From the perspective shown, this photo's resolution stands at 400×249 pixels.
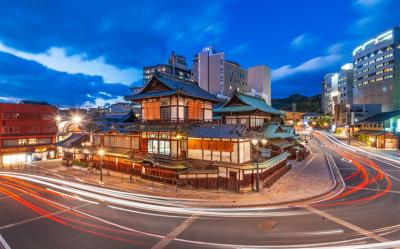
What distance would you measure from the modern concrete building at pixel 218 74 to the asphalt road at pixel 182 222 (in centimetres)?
7212

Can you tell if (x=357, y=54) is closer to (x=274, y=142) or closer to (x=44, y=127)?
(x=274, y=142)

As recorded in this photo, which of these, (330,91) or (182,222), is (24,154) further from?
(330,91)

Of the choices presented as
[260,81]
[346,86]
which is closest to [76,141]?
[260,81]

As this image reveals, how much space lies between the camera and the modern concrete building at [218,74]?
89312mm

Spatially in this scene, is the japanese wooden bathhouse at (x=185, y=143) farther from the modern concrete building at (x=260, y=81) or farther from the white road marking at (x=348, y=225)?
the modern concrete building at (x=260, y=81)

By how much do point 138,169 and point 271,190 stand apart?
17741 millimetres

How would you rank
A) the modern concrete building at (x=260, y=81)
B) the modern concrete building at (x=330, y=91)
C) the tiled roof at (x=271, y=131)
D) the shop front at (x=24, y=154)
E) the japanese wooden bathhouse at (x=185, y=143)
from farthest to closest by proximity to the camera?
the modern concrete building at (x=330, y=91) < the modern concrete building at (x=260, y=81) < the shop front at (x=24, y=154) < the tiled roof at (x=271, y=131) < the japanese wooden bathhouse at (x=185, y=143)

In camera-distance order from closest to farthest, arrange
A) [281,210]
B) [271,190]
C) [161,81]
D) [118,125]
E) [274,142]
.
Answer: [281,210]
[271,190]
[161,81]
[118,125]
[274,142]

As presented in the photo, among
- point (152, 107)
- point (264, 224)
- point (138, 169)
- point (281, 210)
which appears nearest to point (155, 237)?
point (264, 224)

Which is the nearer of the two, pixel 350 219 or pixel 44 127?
pixel 350 219

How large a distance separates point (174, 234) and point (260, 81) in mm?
87504

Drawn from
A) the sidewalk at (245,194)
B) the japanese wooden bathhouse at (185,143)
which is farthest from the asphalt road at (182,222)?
the japanese wooden bathhouse at (185,143)

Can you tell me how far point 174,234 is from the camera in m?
13.1

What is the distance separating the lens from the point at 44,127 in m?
49.3
